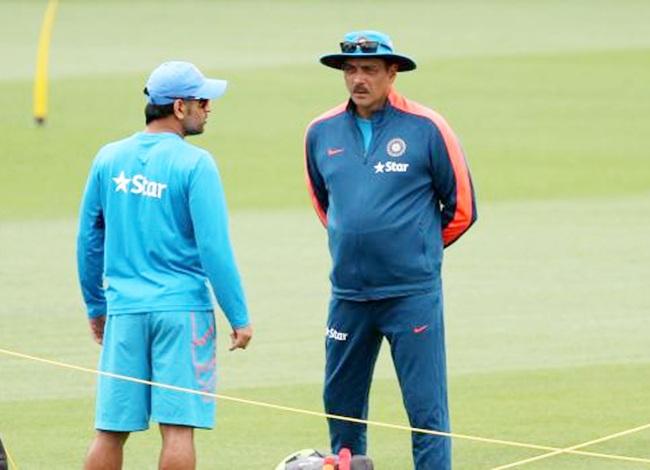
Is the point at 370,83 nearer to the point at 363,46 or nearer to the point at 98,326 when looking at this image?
the point at 363,46

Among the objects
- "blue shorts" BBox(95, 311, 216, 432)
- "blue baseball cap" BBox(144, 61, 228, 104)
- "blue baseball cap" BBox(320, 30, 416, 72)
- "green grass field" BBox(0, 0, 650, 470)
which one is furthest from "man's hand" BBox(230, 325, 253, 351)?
"green grass field" BBox(0, 0, 650, 470)

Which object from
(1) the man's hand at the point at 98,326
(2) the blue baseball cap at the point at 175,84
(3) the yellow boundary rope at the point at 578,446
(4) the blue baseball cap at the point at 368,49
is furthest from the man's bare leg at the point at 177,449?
(3) the yellow boundary rope at the point at 578,446

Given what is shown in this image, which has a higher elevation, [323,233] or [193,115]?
[193,115]

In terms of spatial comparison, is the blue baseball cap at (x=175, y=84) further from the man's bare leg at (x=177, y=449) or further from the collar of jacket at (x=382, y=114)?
the man's bare leg at (x=177, y=449)

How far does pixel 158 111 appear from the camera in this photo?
916 cm

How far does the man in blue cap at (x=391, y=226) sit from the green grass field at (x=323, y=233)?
1.33m

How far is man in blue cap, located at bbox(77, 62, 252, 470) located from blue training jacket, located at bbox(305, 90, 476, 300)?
2.36 feet

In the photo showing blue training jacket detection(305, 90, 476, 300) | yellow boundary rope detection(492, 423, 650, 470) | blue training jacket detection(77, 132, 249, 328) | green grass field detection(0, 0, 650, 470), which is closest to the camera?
blue training jacket detection(77, 132, 249, 328)

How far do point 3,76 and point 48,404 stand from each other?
19.6m

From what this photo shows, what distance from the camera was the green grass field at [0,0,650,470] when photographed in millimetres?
12008

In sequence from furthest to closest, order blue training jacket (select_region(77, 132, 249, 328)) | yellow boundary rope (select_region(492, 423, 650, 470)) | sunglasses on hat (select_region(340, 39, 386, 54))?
1. yellow boundary rope (select_region(492, 423, 650, 470))
2. sunglasses on hat (select_region(340, 39, 386, 54))
3. blue training jacket (select_region(77, 132, 249, 328))

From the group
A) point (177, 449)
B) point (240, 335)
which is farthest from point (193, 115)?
point (177, 449)

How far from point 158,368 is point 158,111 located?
1156 mm

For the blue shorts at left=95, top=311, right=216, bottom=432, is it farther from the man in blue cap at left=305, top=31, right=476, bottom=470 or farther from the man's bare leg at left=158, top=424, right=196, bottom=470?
the man in blue cap at left=305, top=31, right=476, bottom=470
